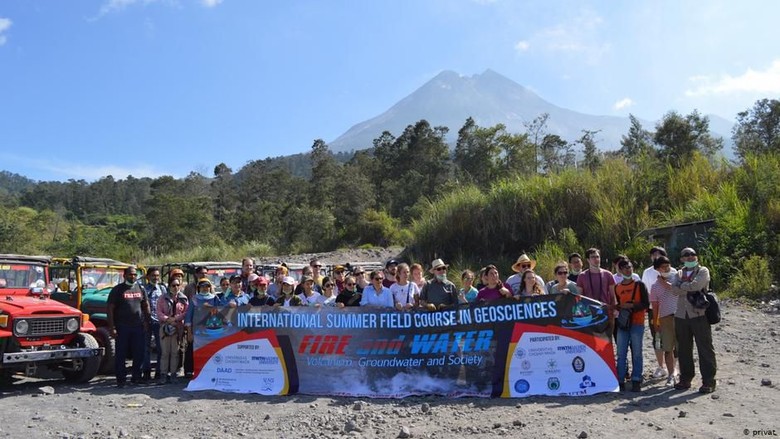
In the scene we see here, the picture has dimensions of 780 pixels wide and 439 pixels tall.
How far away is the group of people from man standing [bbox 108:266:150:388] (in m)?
0.02

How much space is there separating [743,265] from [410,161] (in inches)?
1778

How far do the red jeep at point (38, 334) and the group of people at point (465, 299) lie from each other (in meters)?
0.65

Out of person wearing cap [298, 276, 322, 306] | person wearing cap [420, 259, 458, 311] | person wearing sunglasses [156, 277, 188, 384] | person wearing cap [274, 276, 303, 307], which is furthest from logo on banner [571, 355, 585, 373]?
person wearing sunglasses [156, 277, 188, 384]

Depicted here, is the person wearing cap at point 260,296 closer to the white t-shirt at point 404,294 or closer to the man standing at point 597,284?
the white t-shirt at point 404,294

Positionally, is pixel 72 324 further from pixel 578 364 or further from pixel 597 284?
pixel 597 284

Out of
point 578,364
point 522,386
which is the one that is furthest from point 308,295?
point 578,364

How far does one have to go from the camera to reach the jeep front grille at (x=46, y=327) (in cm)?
895

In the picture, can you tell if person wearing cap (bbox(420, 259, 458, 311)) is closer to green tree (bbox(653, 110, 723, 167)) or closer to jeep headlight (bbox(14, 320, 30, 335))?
jeep headlight (bbox(14, 320, 30, 335))

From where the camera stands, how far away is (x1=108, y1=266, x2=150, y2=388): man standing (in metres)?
9.19

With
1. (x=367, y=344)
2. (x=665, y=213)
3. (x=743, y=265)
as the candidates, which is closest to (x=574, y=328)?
(x=367, y=344)

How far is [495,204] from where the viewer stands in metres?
19.4

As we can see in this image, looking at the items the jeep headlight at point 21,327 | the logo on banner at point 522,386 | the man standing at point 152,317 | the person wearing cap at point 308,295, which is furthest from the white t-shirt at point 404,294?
the jeep headlight at point 21,327

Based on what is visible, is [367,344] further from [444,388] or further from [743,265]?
[743,265]

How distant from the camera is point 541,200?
61.1ft
